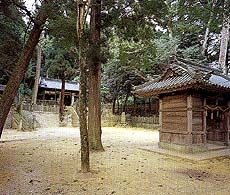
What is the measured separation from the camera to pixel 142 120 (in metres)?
25.2

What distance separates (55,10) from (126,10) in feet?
11.3

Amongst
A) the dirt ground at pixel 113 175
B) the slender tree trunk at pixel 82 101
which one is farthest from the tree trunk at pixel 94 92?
the slender tree trunk at pixel 82 101

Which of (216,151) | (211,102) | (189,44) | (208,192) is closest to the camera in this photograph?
(208,192)

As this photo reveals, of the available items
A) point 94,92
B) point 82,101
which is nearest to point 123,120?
point 94,92

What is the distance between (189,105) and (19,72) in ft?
20.4

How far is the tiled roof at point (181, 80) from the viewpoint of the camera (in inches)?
352

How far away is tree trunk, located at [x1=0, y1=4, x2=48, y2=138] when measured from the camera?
7.10 metres

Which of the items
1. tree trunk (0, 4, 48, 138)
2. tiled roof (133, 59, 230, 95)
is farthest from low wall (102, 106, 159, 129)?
tree trunk (0, 4, 48, 138)

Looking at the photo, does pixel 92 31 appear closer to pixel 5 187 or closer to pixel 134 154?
pixel 134 154

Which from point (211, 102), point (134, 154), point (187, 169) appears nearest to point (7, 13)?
point (134, 154)

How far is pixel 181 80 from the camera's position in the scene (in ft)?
32.0

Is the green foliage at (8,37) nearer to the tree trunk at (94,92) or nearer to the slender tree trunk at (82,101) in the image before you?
the tree trunk at (94,92)

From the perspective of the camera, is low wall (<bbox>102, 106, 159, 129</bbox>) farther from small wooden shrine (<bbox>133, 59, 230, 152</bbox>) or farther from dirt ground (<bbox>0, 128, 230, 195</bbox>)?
dirt ground (<bbox>0, 128, 230, 195</bbox>)

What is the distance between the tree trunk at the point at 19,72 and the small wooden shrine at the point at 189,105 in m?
5.32
